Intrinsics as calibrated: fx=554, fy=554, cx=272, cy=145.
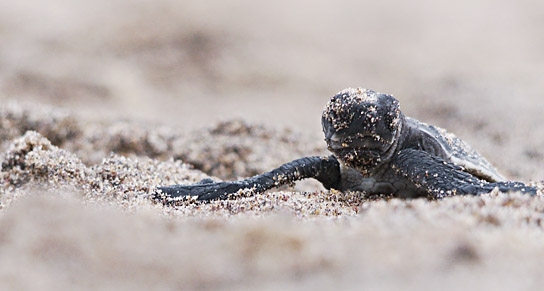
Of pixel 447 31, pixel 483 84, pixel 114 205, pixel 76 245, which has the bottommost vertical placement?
pixel 76 245

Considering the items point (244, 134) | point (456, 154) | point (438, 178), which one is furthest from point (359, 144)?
point (244, 134)

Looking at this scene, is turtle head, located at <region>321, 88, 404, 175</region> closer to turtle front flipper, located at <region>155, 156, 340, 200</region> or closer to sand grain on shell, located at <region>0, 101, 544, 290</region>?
turtle front flipper, located at <region>155, 156, 340, 200</region>

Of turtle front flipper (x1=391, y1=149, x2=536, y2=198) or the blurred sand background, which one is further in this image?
turtle front flipper (x1=391, y1=149, x2=536, y2=198)

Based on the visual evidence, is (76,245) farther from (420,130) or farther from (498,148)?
(498,148)

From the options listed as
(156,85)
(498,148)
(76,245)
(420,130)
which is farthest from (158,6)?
(76,245)

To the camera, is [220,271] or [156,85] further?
[156,85]

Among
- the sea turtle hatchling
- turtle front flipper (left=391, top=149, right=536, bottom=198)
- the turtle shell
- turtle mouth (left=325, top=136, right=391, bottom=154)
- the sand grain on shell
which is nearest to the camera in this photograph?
the sand grain on shell

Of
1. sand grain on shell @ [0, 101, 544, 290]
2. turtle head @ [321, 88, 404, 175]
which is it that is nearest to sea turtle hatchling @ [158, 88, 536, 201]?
turtle head @ [321, 88, 404, 175]
